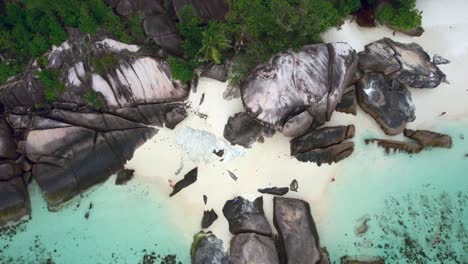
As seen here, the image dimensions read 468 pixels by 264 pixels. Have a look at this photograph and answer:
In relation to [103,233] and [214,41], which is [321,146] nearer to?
[214,41]

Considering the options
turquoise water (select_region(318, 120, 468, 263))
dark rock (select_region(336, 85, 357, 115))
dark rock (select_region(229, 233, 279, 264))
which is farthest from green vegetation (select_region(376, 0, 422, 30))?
dark rock (select_region(229, 233, 279, 264))

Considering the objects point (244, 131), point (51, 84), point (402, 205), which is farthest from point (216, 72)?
point (402, 205)

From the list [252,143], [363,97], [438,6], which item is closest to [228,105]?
[252,143]

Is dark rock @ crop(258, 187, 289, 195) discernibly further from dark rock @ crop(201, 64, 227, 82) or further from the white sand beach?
dark rock @ crop(201, 64, 227, 82)

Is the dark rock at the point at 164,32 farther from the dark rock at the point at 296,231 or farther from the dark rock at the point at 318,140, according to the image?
the dark rock at the point at 296,231

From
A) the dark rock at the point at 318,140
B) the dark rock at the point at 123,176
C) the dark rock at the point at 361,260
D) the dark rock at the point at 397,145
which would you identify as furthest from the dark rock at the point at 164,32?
the dark rock at the point at 361,260

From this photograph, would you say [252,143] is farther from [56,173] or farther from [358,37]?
[56,173]
